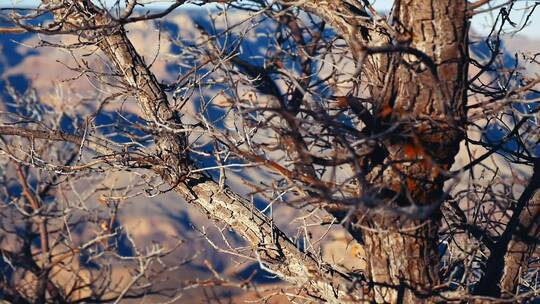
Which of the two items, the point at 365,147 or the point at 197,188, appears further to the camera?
the point at 197,188

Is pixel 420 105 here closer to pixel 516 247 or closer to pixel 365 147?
pixel 365 147

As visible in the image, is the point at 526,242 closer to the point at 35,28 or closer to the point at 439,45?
the point at 439,45

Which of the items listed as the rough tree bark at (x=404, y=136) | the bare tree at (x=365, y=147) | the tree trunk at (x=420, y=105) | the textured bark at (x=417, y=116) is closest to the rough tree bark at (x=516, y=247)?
the bare tree at (x=365, y=147)

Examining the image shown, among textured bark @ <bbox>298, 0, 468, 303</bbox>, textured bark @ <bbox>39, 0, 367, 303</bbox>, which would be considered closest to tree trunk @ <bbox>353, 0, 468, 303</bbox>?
textured bark @ <bbox>298, 0, 468, 303</bbox>

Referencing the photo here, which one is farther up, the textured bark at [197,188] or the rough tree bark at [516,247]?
the textured bark at [197,188]

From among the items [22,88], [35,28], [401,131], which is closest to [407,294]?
[401,131]

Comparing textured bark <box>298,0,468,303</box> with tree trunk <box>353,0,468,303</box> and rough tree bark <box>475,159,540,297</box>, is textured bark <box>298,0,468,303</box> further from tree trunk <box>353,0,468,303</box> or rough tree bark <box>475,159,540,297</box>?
rough tree bark <box>475,159,540,297</box>

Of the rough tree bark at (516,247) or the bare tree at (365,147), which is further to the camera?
the rough tree bark at (516,247)

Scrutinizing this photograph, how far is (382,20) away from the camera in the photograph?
3.96 m

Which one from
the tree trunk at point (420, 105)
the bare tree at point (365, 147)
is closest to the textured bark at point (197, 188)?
the bare tree at point (365, 147)

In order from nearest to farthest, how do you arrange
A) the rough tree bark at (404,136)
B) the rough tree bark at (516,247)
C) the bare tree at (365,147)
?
the bare tree at (365,147), the rough tree bark at (404,136), the rough tree bark at (516,247)

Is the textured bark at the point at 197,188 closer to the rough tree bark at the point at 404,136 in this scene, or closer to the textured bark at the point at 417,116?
the rough tree bark at the point at 404,136

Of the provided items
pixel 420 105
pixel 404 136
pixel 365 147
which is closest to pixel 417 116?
pixel 420 105

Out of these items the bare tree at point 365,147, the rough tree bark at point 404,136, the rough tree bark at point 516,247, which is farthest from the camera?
the rough tree bark at point 516,247
